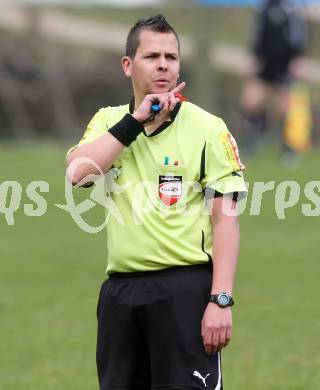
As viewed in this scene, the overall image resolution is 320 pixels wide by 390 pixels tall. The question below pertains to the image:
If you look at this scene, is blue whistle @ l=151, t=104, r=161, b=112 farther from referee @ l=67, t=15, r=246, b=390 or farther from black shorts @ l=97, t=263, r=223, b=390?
black shorts @ l=97, t=263, r=223, b=390

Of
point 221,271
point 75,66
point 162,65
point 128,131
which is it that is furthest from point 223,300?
point 75,66

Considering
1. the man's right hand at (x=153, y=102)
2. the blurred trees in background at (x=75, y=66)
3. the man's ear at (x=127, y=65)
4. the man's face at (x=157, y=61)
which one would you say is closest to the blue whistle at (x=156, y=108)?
the man's right hand at (x=153, y=102)

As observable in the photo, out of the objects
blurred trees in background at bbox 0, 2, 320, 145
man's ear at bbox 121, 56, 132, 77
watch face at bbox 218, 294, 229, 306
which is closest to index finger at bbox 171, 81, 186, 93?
man's ear at bbox 121, 56, 132, 77

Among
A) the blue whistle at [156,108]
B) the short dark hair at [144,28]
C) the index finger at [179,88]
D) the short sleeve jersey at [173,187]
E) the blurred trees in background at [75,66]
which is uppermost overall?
the blurred trees in background at [75,66]

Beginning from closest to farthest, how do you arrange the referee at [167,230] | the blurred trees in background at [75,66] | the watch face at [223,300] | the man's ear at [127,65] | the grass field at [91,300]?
the watch face at [223,300] → the referee at [167,230] → the man's ear at [127,65] → the grass field at [91,300] → the blurred trees in background at [75,66]

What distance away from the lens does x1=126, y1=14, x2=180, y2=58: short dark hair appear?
4.60 metres

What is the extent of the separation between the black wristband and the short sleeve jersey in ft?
0.49

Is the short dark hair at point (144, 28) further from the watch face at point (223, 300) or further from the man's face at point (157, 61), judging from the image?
the watch face at point (223, 300)

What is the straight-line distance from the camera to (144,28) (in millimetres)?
4625

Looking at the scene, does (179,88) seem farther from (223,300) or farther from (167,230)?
(223,300)

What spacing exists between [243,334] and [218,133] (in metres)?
3.65

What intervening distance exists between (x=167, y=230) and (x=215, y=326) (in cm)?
40

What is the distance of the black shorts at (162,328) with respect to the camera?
4.55m

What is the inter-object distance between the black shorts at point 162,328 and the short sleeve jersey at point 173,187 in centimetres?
6
